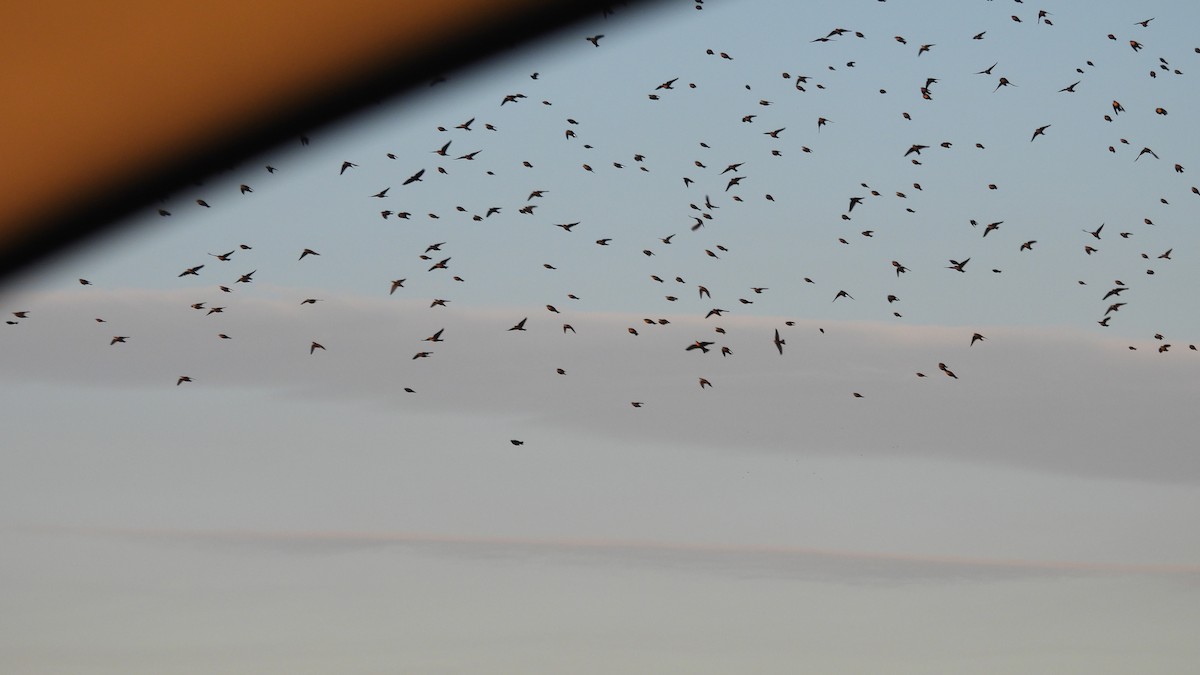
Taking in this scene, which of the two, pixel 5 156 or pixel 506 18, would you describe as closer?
pixel 506 18

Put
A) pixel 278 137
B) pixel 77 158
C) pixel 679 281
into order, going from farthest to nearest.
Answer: pixel 679 281 → pixel 77 158 → pixel 278 137

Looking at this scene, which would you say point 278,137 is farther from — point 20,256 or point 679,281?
point 679,281

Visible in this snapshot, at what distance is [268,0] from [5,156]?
806 mm

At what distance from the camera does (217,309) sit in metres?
12.2

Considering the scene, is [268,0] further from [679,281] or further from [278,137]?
[679,281]

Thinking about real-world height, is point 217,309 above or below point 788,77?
below

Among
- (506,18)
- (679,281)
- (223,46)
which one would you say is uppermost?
(679,281)

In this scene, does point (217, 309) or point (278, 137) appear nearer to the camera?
point (278, 137)

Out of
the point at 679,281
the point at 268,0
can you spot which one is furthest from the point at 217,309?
the point at 268,0

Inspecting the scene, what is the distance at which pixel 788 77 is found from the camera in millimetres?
12359

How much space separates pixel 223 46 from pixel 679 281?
1193 cm

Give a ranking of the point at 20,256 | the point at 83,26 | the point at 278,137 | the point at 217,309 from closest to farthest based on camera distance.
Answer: the point at 83,26 → the point at 278,137 → the point at 20,256 → the point at 217,309

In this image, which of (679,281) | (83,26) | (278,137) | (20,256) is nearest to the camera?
(83,26)

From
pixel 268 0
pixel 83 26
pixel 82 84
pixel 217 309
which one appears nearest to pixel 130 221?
pixel 82 84
